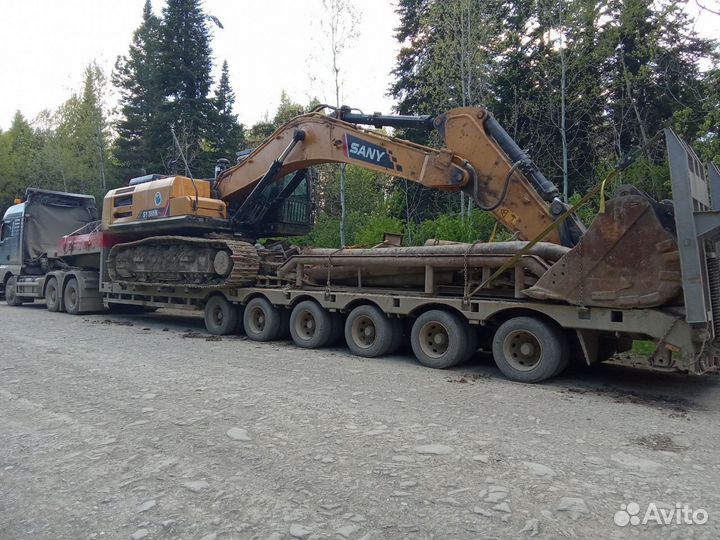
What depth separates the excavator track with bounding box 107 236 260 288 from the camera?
10305 mm

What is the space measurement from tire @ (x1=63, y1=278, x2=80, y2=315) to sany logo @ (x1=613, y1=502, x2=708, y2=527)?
14.5 m

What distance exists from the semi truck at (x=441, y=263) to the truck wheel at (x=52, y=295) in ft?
7.44

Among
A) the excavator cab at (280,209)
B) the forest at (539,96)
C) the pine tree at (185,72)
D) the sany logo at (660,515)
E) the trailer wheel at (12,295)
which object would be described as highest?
the pine tree at (185,72)

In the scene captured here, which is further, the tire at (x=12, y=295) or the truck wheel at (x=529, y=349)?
the tire at (x=12, y=295)

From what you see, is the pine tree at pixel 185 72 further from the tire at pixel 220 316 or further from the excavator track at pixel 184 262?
the tire at pixel 220 316

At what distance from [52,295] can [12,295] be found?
3.28 metres

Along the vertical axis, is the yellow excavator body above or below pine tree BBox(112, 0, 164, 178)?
below

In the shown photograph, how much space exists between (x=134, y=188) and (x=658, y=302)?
35.8ft

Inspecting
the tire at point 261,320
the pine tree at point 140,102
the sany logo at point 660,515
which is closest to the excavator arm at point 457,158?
the tire at point 261,320

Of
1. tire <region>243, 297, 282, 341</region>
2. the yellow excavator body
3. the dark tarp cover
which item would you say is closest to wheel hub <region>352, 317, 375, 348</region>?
tire <region>243, 297, 282, 341</region>

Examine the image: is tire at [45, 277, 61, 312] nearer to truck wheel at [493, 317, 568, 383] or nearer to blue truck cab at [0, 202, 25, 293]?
blue truck cab at [0, 202, 25, 293]

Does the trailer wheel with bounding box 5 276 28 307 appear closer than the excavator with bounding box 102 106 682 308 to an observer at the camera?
No

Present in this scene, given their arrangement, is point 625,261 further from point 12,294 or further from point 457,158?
point 12,294

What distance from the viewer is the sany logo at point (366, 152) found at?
29.0ft
